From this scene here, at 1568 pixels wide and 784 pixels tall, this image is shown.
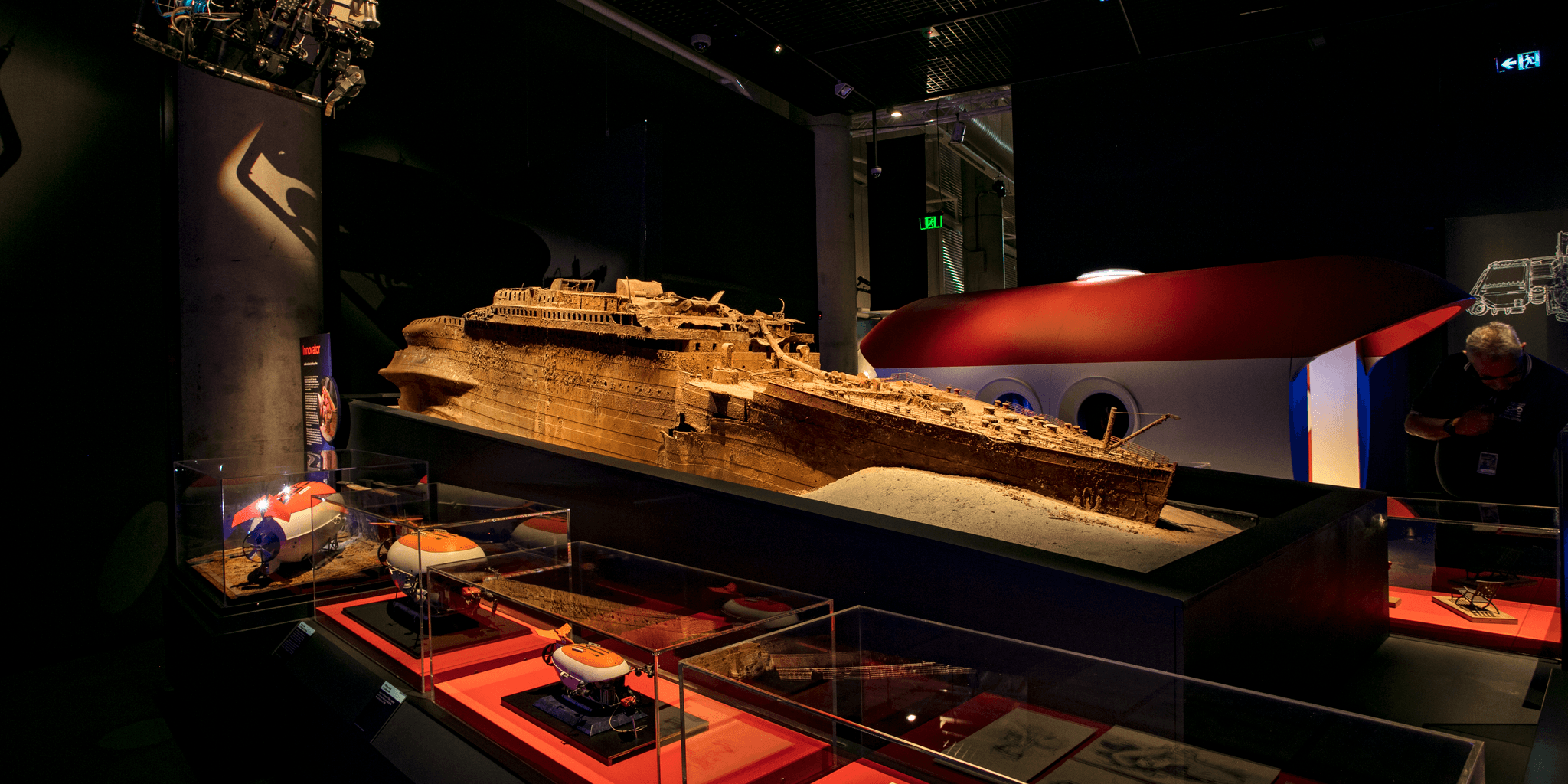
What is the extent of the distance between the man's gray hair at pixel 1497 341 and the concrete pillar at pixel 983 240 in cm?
597

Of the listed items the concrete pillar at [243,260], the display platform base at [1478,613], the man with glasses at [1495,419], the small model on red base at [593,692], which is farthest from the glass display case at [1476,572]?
the concrete pillar at [243,260]

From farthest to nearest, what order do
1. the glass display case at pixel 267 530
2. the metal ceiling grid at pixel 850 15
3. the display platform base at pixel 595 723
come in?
the metal ceiling grid at pixel 850 15 → the glass display case at pixel 267 530 → the display platform base at pixel 595 723

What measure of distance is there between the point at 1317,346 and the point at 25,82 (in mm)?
8157

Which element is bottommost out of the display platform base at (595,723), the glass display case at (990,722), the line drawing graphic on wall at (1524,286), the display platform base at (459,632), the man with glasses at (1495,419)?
the display platform base at (595,723)

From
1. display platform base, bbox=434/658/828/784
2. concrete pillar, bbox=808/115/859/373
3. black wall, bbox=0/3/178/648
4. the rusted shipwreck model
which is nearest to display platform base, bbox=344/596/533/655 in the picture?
display platform base, bbox=434/658/828/784

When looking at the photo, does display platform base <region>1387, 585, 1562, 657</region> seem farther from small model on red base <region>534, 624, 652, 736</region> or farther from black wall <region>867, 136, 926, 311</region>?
black wall <region>867, 136, 926, 311</region>

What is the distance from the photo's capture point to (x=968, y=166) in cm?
1080

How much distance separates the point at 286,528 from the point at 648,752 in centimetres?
287

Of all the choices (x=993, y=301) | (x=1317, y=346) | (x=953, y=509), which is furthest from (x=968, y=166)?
(x=953, y=509)

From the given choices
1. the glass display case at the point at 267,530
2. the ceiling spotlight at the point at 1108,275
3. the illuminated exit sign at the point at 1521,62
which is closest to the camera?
the glass display case at the point at 267,530

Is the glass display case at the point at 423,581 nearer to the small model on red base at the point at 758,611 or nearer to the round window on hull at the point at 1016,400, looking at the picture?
the small model on red base at the point at 758,611

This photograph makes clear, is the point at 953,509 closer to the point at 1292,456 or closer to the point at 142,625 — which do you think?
the point at 1292,456

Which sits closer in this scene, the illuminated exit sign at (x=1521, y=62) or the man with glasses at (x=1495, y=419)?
the man with glasses at (x=1495, y=419)

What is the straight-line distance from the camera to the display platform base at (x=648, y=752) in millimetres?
1569
